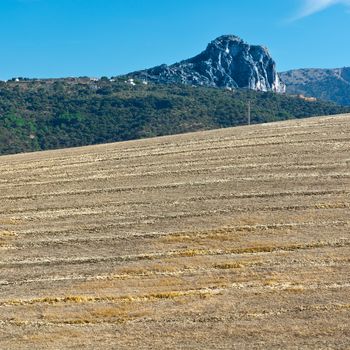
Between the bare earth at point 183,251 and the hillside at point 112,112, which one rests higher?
the hillside at point 112,112

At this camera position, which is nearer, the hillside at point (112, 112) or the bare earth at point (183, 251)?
the bare earth at point (183, 251)

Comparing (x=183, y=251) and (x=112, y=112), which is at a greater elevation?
(x=112, y=112)

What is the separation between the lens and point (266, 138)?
45.6 m

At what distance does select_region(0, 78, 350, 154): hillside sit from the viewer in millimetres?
97500

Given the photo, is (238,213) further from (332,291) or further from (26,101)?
(26,101)

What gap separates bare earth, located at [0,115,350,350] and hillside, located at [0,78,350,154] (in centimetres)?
5332

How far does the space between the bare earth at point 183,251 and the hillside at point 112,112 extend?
175 ft

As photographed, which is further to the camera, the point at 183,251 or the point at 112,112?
the point at 112,112

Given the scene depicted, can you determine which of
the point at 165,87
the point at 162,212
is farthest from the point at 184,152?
the point at 165,87

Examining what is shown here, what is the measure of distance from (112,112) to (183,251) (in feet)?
296

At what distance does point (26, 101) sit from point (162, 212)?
10164cm

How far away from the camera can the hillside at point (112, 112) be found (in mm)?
97500

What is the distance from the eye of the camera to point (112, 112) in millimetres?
113938

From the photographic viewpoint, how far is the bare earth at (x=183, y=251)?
19.5 m
